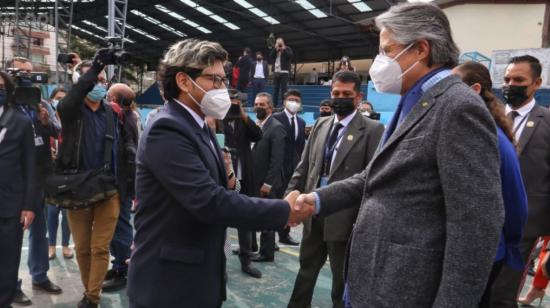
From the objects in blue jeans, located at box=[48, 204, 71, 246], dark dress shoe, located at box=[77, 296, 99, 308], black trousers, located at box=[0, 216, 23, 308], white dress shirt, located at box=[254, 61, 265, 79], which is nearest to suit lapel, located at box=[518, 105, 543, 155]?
dark dress shoe, located at box=[77, 296, 99, 308]

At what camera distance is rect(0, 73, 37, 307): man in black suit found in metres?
3.01

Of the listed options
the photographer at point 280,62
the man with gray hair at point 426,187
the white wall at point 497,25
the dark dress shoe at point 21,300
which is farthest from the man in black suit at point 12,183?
the white wall at point 497,25

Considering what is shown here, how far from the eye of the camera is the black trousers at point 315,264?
321 centimetres

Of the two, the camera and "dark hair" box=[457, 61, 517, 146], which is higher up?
the camera

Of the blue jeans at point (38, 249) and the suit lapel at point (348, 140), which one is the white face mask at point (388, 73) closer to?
the suit lapel at point (348, 140)

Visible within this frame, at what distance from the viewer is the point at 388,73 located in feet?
5.42

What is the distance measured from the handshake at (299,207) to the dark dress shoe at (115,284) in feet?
8.52

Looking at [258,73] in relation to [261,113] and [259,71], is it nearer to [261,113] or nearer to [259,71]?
[259,71]

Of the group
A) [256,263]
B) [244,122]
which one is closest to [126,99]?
[244,122]

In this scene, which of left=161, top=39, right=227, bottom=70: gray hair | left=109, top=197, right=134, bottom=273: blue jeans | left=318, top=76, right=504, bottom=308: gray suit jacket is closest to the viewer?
left=318, top=76, right=504, bottom=308: gray suit jacket

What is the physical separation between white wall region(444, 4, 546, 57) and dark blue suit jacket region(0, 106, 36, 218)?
15.0 m

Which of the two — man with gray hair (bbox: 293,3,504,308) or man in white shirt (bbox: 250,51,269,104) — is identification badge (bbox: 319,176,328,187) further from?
man in white shirt (bbox: 250,51,269,104)

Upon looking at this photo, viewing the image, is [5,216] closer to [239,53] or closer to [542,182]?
[542,182]

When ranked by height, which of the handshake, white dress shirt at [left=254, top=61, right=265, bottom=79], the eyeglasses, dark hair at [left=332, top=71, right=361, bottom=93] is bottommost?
the handshake
